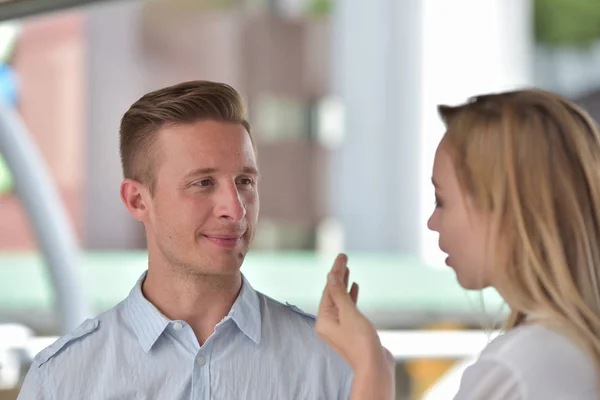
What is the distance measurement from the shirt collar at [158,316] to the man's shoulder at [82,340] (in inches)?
1.2

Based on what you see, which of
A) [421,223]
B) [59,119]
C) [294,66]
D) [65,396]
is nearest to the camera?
[65,396]

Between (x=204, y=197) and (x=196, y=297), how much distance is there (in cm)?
16

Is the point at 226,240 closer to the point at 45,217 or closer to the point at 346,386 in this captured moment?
the point at 346,386

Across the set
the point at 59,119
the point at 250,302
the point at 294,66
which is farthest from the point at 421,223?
the point at 250,302

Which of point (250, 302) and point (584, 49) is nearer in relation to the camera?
point (250, 302)

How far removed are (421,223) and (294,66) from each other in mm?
4355

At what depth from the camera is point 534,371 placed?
3.94 feet

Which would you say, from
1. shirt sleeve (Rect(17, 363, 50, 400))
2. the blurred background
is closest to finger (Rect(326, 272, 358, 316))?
shirt sleeve (Rect(17, 363, 50, 400))

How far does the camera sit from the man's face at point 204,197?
147 cm

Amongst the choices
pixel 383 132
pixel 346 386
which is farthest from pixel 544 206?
pixel 383 132

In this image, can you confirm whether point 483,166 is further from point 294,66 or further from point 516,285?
point 294,66

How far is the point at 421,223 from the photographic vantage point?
1192 centimetres

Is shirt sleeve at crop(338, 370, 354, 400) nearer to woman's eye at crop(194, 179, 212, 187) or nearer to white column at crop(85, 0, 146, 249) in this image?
woman's eye at crop(194, 179, 212, 187)

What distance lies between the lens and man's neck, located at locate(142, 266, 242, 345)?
1.52 meters
